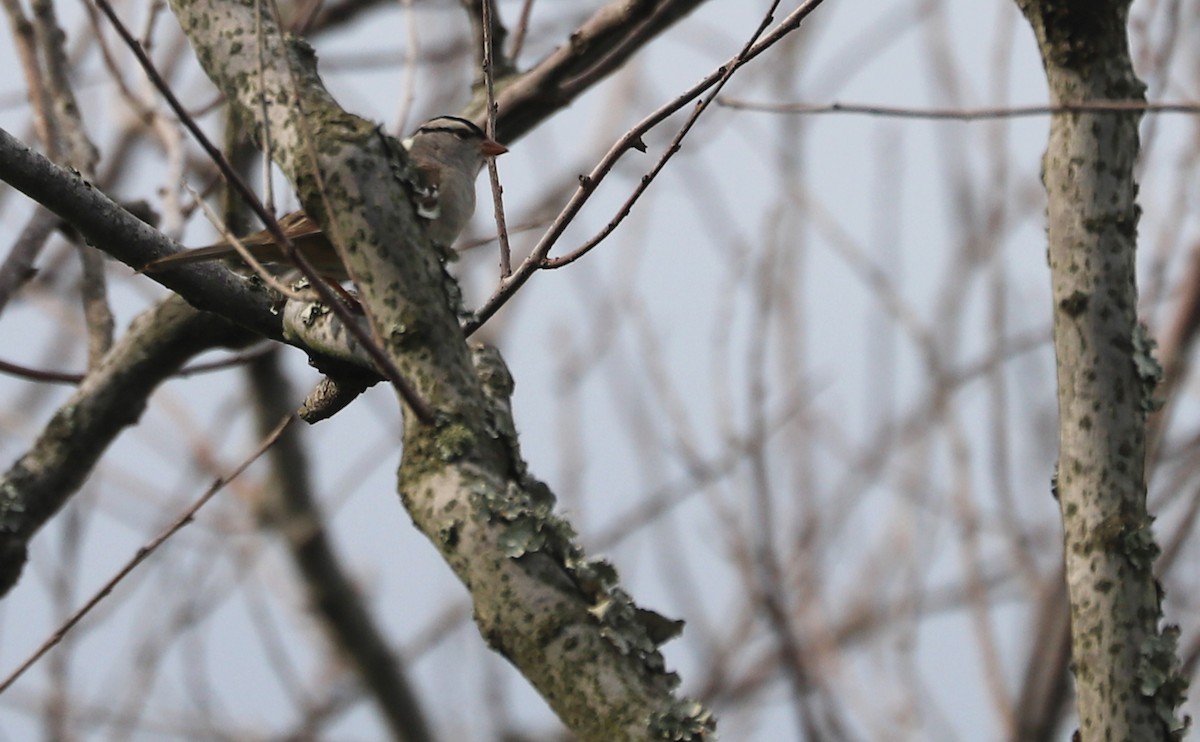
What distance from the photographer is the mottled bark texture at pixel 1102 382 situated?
178 cm

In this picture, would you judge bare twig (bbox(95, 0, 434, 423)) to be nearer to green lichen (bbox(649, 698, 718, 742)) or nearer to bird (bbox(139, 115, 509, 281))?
green lichen (bbox(649, 698, 718, 742))

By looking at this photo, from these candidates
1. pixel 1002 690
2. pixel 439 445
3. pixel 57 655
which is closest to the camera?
pixel 439 445

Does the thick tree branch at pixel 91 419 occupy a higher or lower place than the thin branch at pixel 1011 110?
higher

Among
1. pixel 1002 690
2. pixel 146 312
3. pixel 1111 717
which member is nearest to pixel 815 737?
pixel 1002 690

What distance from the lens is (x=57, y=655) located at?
15.3ft

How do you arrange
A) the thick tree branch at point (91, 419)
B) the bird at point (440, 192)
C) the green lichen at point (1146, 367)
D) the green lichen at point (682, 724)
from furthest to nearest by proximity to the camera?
the bird at point (440, 192), the thick tree branch at point (91, 419), the green lichen at point (1146, 367), the green lichen at point (682, 724)

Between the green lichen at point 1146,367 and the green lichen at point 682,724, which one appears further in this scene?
the green lichen at point 1146,367

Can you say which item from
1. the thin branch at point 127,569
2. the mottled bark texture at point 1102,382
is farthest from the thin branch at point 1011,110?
the thin branch at point 127,569

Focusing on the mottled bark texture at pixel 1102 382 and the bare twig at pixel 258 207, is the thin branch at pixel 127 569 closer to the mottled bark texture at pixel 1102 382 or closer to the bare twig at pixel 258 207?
the bare twig at pixel 258 207

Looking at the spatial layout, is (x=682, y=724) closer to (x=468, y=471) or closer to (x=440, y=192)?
(x=468, y=471)

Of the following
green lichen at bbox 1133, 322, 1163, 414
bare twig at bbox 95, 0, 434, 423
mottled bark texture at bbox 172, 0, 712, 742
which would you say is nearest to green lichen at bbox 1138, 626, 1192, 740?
green lichen at bbox 1133, 322, 1163, 414

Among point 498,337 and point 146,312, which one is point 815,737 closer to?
point 146,312

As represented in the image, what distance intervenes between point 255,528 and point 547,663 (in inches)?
157

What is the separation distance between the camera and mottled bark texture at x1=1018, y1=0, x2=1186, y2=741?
178cm
